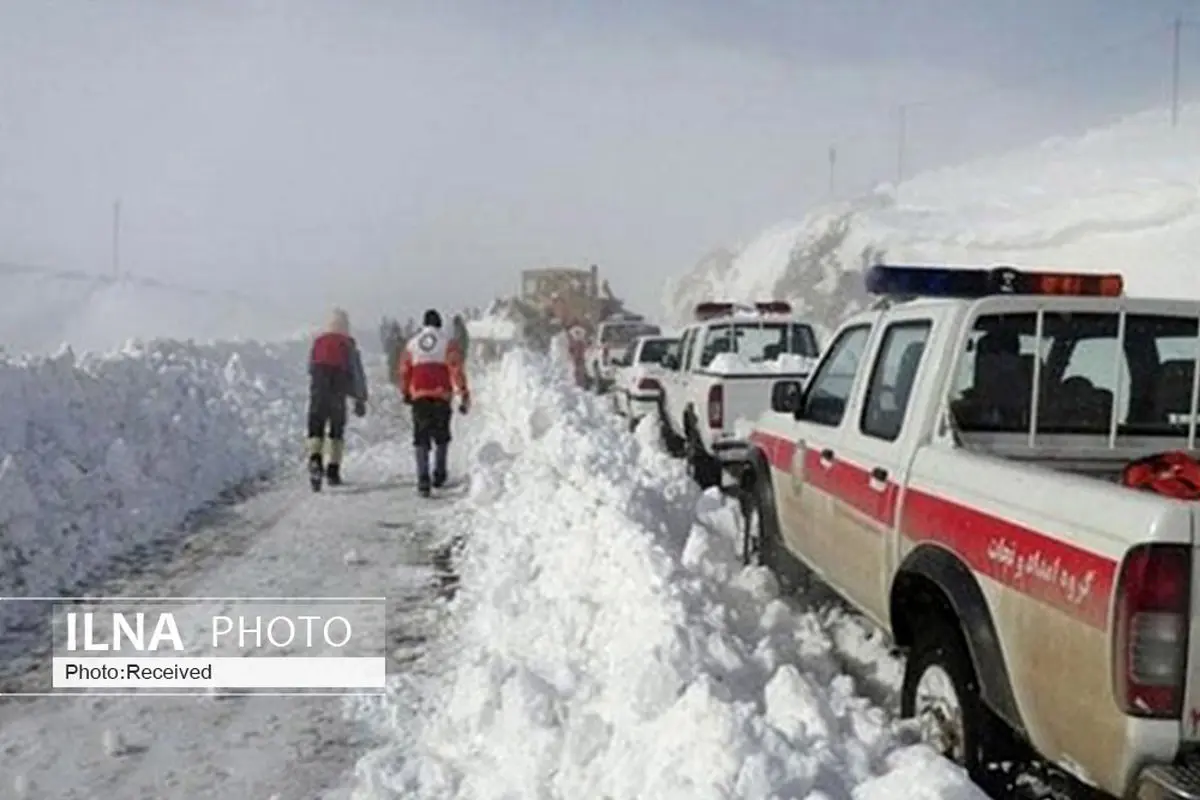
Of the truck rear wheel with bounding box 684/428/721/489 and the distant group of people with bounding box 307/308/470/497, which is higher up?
the distant group of people with bounding box 307/308/470/497

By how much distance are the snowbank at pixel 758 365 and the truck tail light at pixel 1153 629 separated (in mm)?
8552

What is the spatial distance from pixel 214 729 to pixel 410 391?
6.52m

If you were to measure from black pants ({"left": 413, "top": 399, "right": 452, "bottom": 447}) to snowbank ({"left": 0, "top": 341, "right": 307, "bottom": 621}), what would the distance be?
2.18 metres

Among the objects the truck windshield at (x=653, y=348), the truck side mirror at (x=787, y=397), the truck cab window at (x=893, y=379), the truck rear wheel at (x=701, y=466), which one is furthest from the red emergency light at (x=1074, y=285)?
the truck windshield at (x=653, y=348)

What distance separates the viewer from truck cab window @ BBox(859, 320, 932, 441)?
199 inches

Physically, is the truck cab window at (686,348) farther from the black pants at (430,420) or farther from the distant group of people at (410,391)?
the black pants at (430,420)

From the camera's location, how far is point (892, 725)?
4477 mm

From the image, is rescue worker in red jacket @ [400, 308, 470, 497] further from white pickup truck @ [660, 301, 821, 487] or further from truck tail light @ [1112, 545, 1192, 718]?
truck tail light @ [1112, 545, 1192, 718]

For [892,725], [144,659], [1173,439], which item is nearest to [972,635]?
[892,725]

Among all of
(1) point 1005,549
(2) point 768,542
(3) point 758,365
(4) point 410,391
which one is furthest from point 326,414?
(1) point 1005,549

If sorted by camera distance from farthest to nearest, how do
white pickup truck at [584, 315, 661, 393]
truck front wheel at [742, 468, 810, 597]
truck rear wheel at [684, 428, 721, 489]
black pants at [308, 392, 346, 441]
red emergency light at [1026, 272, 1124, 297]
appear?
white pickup truck at [584, 315, 661, 393], truck rear wheel at [684, 428, 721, 489], black pants at [308, 392, 346, 441], truck front wheel at [742, 468, 810, 597], red emergency light at [1026, 272, 1124, 297]

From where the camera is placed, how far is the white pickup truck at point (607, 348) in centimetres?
2681

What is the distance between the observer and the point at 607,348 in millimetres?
27500

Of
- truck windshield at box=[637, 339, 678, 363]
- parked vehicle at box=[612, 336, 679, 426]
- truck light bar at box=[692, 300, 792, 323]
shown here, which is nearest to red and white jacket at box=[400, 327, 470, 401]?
truck light bar at box=[692, 300, 792, 323]
